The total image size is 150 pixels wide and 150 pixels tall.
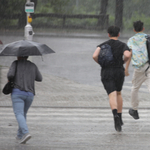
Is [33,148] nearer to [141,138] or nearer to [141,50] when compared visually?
[141,138]

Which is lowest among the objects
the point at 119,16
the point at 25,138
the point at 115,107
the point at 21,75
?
the point at 119,16

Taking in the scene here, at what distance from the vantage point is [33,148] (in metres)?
5.19

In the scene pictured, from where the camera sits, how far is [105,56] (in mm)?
6344

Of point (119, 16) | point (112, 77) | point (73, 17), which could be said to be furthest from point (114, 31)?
point (73, 17)

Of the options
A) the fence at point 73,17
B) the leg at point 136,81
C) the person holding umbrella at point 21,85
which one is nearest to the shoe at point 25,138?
the person holding umbrella at point 21,85

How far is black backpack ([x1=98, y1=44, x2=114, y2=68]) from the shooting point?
635 cm

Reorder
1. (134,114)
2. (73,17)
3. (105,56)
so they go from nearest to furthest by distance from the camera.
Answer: (105,56)
(134,114)
(73,17)

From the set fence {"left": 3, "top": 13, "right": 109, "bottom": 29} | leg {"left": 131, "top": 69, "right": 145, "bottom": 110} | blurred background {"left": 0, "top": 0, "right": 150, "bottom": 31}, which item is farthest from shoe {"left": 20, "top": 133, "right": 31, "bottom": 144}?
fence {"left": 3, "top": 13, "right": 109, "bottom": 29}

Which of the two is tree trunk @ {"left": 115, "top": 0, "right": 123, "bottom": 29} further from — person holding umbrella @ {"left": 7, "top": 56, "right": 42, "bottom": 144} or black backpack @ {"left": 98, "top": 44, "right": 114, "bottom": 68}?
person holding umbrella @ {"left": 7, "top": 56, "right": 42, "bottom": 144}

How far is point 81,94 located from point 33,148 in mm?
4851

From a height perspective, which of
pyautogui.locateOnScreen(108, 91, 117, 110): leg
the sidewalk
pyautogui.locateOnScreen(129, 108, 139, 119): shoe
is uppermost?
pyautogui.locateOnScreen(108, 91, 117, 110): leg

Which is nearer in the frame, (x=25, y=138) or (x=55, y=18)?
(x=25, y=138)

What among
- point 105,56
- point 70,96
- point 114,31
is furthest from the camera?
point 70,96

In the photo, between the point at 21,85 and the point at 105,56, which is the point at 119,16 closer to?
the point at 105,56
